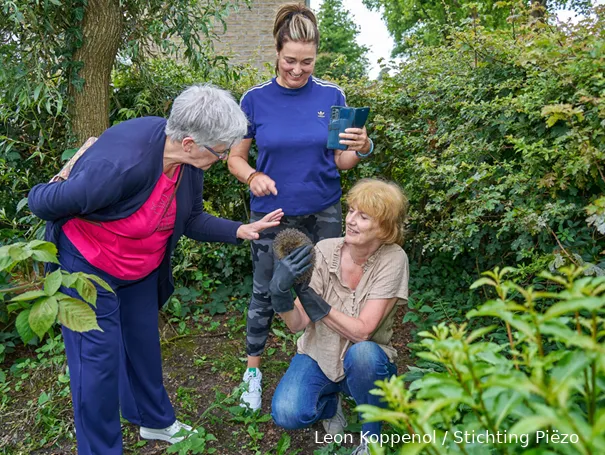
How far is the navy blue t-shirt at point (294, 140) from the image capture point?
103 inches

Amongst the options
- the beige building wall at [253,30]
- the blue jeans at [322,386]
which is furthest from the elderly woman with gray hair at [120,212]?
the beige building wall at [253,30]

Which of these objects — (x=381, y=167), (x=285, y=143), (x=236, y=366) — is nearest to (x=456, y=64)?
(x=381, y=167)

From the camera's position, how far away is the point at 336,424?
263 cm

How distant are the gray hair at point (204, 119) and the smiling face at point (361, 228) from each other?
66 cm

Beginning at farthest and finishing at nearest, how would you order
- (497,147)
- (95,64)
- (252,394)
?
(95,64), (252,394), (497,147)

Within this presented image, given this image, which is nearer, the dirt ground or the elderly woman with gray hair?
the elderly woman with gray hair

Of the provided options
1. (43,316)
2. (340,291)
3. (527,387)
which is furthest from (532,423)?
(340,291)

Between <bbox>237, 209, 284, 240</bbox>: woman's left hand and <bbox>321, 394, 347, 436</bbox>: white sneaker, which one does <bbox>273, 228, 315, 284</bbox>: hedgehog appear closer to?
<bbox>237, 209, 284, 240</bbox>: woman's left hand

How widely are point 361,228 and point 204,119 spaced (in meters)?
0.84

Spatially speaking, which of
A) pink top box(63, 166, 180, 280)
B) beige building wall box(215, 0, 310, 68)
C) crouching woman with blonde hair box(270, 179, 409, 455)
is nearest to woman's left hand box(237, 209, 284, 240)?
crouching woman with blonde hair box(270, 179, 409, 455)

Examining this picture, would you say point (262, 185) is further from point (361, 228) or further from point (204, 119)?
point (204, 119)

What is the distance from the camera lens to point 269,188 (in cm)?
258

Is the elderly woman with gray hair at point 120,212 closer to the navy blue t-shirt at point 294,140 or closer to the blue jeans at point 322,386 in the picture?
the navy blue t-shirt at point 294,140

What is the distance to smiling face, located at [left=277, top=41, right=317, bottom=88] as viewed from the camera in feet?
8.20
